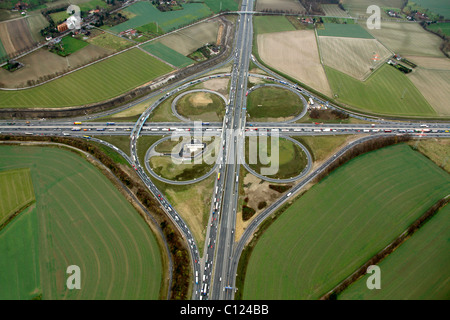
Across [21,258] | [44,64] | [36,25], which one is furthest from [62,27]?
[21,258]

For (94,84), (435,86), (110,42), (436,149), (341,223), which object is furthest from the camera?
(110,42)

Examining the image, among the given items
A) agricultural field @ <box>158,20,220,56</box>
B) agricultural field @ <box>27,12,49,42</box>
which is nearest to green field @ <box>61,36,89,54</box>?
agricultural field @ <box>27,12,49,42</box>

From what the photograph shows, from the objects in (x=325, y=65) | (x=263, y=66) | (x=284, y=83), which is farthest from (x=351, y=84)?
(x=263, y=66)

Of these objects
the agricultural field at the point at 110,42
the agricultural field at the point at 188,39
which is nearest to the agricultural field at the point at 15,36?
the agricultural field at the point at 110,42

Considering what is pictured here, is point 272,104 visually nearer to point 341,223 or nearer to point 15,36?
point 341,223

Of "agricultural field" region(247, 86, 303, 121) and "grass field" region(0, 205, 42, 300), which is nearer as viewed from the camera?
"grass field" region(0, 205, 42, 300)

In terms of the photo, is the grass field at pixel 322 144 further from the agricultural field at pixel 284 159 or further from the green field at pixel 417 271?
the green field at pixel 417 271

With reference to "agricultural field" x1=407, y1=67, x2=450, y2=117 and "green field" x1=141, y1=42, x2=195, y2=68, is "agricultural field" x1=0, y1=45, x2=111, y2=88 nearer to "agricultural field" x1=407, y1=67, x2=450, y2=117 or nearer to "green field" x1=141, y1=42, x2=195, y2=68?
"green field" x1=141, y1=42, x2=195, y2=68
